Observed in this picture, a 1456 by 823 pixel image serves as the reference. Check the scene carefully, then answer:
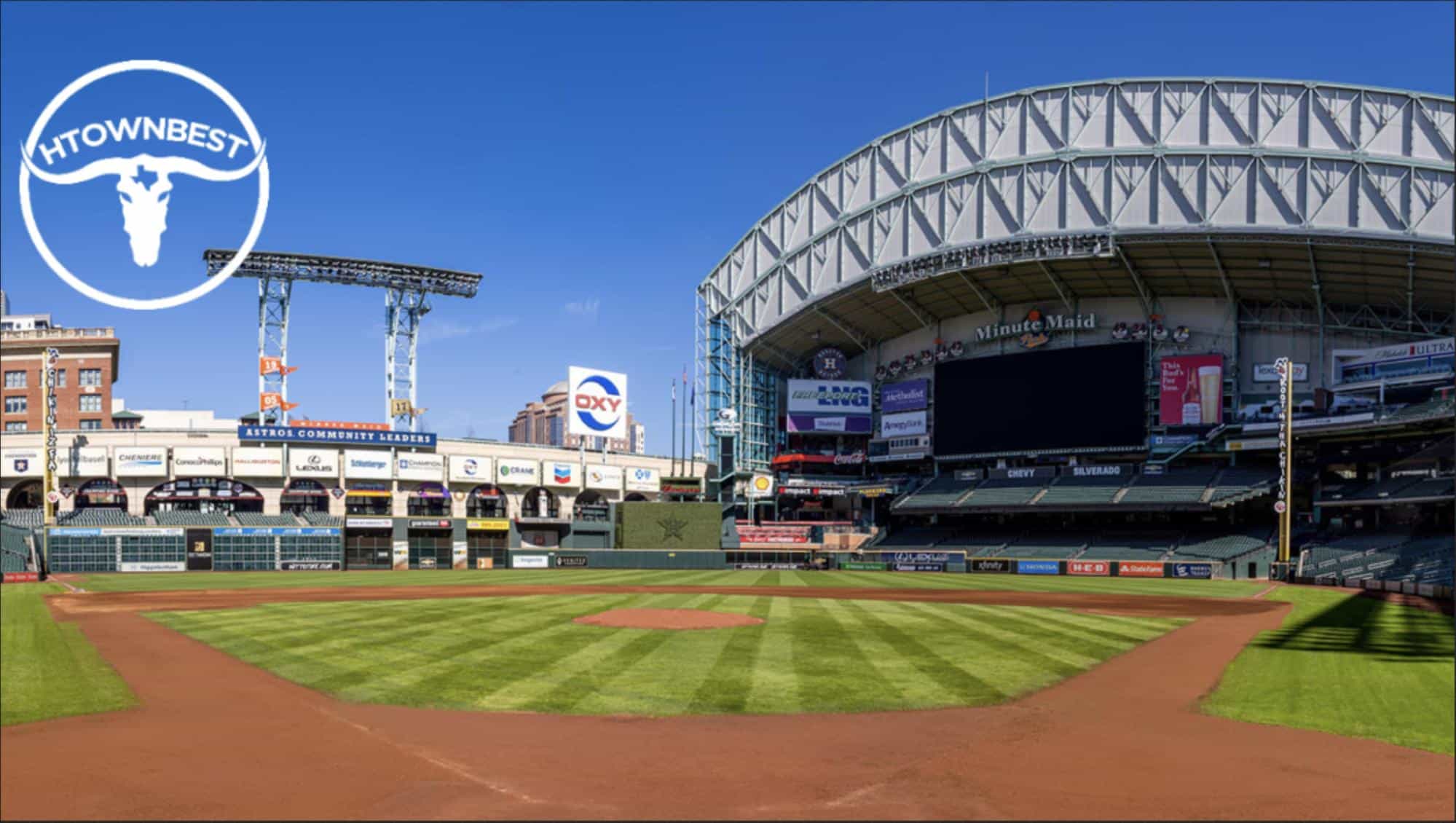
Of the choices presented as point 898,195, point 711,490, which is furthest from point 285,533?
point 898,195

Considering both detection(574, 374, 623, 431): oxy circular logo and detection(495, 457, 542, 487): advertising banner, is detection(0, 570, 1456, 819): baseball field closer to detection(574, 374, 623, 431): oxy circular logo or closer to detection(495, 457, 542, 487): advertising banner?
detection(574, 374, 623, 431): oxy circular logo

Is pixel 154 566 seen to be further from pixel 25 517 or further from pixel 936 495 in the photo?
pixel 936 495

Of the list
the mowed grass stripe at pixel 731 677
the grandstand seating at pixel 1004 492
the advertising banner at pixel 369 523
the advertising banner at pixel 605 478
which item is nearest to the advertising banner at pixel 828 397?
the grandstand seating at pixel 1004 492

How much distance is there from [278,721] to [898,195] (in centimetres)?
6736

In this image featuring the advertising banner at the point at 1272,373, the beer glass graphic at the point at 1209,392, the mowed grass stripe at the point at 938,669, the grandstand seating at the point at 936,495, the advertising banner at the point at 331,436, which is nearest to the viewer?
the mowed grass stripe at the point at 938,669

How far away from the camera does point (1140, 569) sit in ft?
192

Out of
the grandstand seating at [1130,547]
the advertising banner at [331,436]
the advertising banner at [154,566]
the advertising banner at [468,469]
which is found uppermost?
the advertising banner at [331,436]

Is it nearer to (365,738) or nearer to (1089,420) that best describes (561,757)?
(365,738)

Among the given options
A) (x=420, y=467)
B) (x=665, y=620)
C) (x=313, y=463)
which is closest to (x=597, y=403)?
(x=420, y=467)

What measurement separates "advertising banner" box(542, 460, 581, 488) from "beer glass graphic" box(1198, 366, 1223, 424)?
48608mm

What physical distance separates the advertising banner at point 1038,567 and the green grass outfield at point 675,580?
176 centimetres

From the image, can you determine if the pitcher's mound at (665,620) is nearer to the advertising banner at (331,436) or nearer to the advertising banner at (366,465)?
the advertising banner at (366,465)

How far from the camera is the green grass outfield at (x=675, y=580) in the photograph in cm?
4803

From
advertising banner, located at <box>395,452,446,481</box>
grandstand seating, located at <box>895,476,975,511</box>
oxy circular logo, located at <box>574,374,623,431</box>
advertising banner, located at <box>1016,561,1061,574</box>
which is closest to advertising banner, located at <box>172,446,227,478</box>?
advertising banner, located at <box>395,452,446,481</box>
